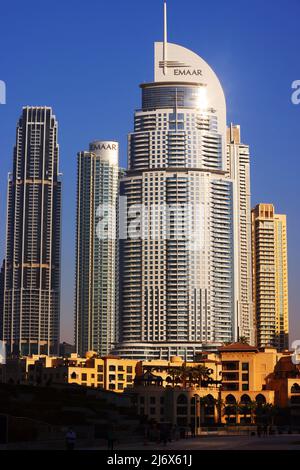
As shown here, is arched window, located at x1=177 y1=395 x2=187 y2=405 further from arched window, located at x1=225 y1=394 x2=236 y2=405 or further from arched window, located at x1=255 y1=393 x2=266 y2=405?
arched window, located at x1=255 y1=393 x2=266 y2=405

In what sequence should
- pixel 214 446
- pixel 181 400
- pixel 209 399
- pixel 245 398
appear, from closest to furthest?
1. pixel 214 446
2. pixel 181 400
3. pixel 209 399
4. pixel 245 398

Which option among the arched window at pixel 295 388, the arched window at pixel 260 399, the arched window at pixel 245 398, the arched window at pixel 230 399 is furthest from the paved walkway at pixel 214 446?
the arched window at pixel 295 388

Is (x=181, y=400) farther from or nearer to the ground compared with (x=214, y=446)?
nearer to the ground

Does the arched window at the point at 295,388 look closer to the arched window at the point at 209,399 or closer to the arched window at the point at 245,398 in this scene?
the arched window at the point at 245,398

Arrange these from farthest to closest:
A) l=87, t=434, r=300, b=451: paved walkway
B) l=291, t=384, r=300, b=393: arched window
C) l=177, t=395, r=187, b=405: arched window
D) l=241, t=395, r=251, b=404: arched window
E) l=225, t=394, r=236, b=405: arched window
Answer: l=291, t=384, r=300, b=393: arched window < l=241, t=395, r=251, b=404: arched window < l=225, t=394, r=236, b=405: arched window < l=177, t=395, r=187, b=405: arched window < l=87, t=434, r=300, b=451: paved walkway

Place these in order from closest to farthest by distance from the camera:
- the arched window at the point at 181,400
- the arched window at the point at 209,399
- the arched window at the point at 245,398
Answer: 1. the arched window at the point at 181,400
2. the arched window at the point at 209,399
3. the arched window at the point at 245,398

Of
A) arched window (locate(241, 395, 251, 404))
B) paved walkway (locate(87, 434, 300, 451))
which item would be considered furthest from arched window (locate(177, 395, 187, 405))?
paved walkway (locate(87, 434, 300, 451))

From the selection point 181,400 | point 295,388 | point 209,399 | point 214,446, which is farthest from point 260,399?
point 214,446

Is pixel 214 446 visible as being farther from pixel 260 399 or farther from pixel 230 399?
pixel 230 399

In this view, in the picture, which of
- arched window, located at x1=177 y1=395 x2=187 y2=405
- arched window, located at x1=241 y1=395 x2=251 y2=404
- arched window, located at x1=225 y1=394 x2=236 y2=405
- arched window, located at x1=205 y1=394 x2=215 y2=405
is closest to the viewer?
arched window, located at x1=177 y1=395 x2=187 y2=405

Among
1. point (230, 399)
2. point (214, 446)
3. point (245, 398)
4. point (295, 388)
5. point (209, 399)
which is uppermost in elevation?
point (214, 446)

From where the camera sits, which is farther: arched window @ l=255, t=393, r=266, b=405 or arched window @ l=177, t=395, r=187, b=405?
arched window @ l=255, t=393, r=266, b=405
